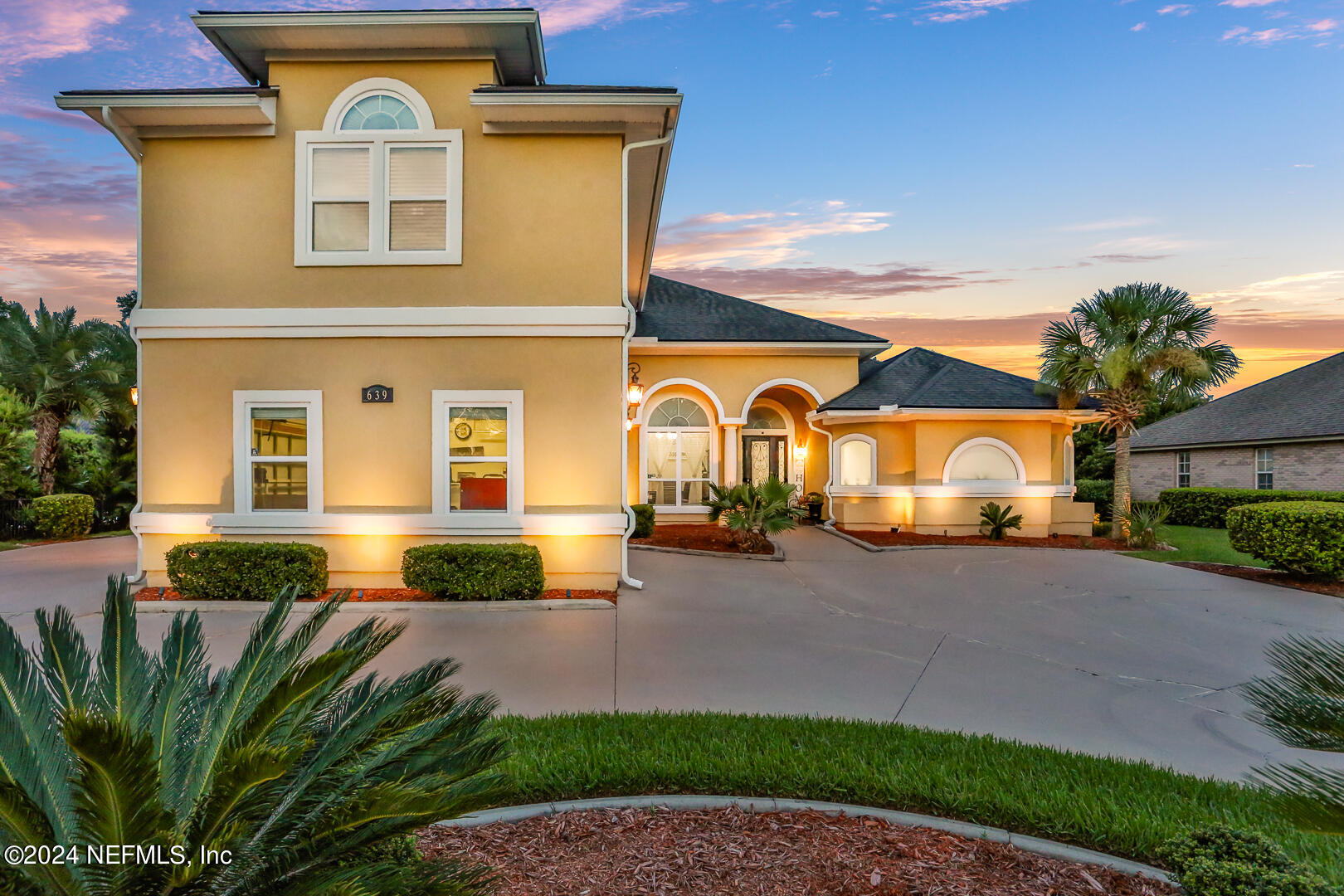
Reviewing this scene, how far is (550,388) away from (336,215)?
389 cm

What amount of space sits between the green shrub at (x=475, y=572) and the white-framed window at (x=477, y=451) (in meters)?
0.75

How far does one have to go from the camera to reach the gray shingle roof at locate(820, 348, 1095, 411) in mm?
15703

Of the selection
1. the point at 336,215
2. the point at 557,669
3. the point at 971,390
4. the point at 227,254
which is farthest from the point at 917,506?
the point at 227,254

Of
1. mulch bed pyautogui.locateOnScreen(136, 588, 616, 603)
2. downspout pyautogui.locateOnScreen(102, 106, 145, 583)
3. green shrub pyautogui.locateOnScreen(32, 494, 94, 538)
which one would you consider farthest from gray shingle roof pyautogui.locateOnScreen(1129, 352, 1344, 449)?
green shrub pyautogui.locateOnScreen(32, 494, 94, 538)

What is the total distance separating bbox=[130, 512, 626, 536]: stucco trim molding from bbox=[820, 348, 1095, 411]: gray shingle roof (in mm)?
9934

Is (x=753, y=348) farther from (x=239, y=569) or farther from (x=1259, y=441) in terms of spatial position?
(x=1259, y=441)

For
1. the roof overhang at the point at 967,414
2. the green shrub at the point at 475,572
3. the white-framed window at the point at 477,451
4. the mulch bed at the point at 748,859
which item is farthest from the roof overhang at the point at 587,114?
the roof overhang at the point at 967,414

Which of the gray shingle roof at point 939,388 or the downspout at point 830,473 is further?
the downspout at point 830,473

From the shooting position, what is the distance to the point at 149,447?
353 inches

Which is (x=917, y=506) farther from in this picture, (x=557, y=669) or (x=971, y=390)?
(x=557, y=669)

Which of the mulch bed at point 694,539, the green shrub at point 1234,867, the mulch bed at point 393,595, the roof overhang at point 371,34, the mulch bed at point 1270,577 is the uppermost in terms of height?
the roof overhang at point 371,34

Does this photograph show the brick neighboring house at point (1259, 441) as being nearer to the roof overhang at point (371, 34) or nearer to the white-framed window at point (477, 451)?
the white-framed window at point (477, 451)

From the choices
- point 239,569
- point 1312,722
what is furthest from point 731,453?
point 1312,722

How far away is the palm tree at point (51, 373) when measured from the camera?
53.6ft
